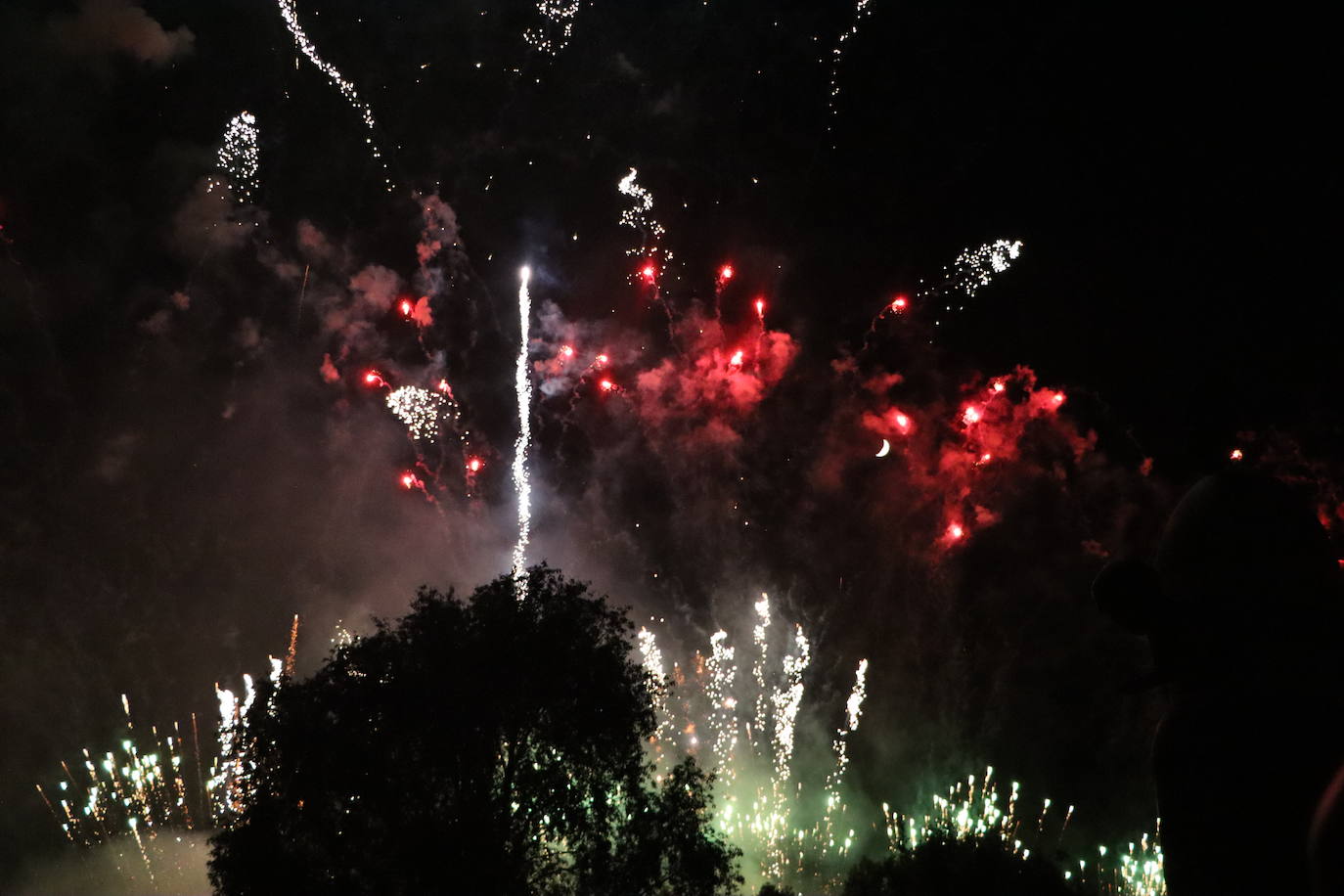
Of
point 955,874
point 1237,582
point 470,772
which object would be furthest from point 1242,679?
point 955,874

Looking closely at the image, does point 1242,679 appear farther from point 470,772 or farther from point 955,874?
point 955,874

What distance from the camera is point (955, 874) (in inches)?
1695

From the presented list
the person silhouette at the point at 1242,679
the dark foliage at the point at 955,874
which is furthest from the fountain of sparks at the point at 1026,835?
the person silhouette at the point at 1242,679

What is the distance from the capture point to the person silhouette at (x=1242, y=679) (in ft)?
13.3

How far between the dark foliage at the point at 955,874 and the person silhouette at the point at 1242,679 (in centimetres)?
Result: 4425

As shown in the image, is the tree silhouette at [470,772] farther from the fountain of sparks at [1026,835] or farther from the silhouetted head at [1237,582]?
the fountain of sparks at [1026,835]

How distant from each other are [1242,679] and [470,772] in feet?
48.2

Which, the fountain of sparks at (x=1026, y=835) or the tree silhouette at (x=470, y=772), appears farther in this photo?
the fountain of sparks at (x=1026, y=835)

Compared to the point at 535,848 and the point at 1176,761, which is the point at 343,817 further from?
the point at 1176,761

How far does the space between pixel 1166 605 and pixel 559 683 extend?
14035 millimetres

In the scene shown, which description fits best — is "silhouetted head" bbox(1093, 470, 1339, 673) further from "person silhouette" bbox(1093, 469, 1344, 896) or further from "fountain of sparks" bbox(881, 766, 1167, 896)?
"fountain of sparks" bbox(881, 766, 1167, 896)

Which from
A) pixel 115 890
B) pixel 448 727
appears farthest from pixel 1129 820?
pixel 115 890

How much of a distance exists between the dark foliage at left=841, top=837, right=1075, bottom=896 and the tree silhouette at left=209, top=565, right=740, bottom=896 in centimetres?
3065

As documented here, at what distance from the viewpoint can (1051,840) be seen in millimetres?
73500
